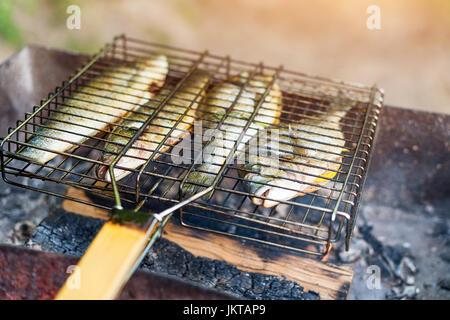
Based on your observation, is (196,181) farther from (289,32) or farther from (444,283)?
(289,32)

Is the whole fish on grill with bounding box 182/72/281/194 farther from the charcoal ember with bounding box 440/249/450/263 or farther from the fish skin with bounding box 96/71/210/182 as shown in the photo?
the charcoal ember with bounding box 440/249/450/263

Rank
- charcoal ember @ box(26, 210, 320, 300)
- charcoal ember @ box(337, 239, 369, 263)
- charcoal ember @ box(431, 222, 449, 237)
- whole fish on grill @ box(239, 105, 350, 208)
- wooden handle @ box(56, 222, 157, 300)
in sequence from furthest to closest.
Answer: charcoal ember @ box(431, 222, 449, 237)
charcoal ember @ box(337, 239, 369, 263)
charcoal ember @ box(26, 210, 320, 300)
whole fish on grill @ box(239, 105, 350, 208)
wooden handle @ box(56, 222, 157, 300)

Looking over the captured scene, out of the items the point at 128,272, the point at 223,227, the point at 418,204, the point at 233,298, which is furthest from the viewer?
the point at 418,204

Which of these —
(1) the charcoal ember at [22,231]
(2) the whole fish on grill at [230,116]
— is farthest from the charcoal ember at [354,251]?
(1) the charcoal ember at [22,231]

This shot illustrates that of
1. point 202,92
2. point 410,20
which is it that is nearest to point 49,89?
point 202,92

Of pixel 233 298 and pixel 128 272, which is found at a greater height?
pixel 128 272

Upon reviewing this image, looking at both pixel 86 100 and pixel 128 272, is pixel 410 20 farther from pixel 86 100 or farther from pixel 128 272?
pixel 128 272

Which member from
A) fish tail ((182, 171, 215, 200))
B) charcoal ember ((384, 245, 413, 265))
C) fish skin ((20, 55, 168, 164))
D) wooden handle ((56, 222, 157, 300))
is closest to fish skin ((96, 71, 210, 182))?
fish skin ((20, 55, 168, 164))
